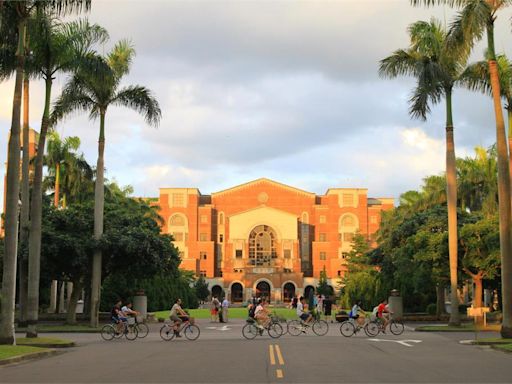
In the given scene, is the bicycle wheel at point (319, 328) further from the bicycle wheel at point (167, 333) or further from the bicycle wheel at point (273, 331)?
the bicycle wheel at point (167, 333)

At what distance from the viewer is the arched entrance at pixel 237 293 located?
327 feet

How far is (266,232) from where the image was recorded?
10231 cm

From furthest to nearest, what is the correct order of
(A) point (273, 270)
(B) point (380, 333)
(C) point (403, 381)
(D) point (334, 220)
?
1. (D) point (334, 220)
2. (A) point (273, 270)
3. (B) point (380, 333)
4. (C) point (403, 381)

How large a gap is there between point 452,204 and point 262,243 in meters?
73.2

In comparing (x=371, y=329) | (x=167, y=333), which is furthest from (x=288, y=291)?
(x=167, y=333)

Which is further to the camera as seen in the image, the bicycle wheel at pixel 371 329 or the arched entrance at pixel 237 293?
the arched entrance at pixel 237 293

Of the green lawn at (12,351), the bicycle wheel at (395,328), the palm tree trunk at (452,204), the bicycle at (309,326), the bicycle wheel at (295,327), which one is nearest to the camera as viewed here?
the green lawn at (12,351)

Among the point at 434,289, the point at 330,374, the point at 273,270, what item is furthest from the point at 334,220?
the point at 330,374

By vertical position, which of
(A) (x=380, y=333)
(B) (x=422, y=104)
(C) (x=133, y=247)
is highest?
(B) (x=422, y=104)

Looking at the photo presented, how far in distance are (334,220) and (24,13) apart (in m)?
84.8

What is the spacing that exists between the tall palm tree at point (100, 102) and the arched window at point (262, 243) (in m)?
70.5

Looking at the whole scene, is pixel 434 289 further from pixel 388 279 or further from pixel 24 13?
pixel 24 13

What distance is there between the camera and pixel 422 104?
3147 centimetres

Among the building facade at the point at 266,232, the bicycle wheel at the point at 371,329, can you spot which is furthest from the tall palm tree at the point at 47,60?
the building facade at the point at 266,232
